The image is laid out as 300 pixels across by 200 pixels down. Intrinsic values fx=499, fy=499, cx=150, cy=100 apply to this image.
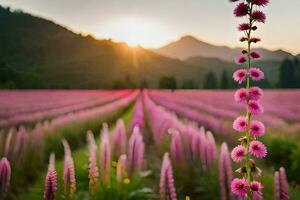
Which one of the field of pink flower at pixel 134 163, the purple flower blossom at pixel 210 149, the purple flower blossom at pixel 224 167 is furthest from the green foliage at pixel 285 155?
the purple flower blossom at pixel 224 167

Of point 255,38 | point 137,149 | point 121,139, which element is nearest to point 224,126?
point 121,139

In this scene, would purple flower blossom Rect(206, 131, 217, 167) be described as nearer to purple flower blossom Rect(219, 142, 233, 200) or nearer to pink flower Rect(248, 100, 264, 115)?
purple flower blossom Rect(219, 142, 233, 200)

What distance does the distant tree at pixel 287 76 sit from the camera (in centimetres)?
8156

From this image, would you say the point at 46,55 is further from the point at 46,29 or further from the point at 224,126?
the point at 224,126

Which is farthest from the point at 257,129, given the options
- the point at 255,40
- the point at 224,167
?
the point at 224,167

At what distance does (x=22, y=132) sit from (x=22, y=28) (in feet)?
506

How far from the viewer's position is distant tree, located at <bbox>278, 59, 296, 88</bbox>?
81562 millimetres

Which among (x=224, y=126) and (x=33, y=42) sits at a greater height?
(x=33, y=42)

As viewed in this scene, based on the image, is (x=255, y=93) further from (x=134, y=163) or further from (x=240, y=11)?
(x=134, y=163)

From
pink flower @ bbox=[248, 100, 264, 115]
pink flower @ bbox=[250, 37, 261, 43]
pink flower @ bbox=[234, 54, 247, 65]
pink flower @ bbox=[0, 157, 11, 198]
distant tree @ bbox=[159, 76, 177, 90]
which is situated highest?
pink flower @ bbox=[250, 37, 261, 43]

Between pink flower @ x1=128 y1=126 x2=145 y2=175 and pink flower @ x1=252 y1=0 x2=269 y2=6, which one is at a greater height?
pink flower @ x1=252 y1=0 x2=269 y2=6

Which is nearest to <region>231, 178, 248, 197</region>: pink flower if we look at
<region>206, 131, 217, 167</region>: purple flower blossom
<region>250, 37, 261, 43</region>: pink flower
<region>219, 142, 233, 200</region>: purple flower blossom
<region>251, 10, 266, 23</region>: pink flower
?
<region>250, 37, 261, 43</region>: pink flower

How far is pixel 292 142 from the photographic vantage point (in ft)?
28.5

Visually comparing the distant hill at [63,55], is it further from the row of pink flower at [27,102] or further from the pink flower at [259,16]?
the pink flower at [259,16]
